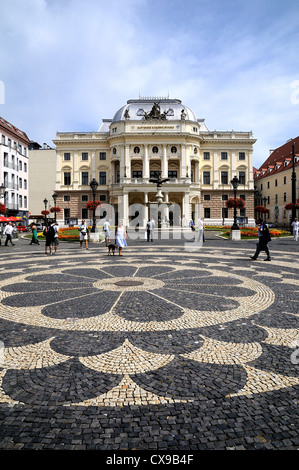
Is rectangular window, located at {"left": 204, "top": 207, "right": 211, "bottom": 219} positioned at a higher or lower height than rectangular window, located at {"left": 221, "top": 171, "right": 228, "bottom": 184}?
lower

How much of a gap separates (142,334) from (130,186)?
1884 inches

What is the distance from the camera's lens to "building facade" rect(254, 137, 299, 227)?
57.3m

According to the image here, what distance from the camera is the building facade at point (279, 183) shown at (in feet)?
188

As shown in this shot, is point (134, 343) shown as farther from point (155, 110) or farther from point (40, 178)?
point (40, 178)

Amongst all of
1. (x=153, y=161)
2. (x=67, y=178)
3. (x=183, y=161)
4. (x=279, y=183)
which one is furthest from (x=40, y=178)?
(x=279, y=183)

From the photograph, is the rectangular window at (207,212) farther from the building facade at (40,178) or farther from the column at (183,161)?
the building facade at (40,178)

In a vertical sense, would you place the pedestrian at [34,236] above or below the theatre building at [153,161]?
below

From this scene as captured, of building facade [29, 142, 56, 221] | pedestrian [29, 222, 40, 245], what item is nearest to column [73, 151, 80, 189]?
building facade [29, 142, 56, 221]

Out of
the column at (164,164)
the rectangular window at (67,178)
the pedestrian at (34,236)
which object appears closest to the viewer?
the pedestrian at (34,236)

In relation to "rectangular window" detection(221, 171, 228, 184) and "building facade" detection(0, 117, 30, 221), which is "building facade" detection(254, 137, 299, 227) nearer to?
"rectangular window" detection(221, 171, 228, 184)

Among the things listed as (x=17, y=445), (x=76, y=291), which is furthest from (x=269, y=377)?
(x=76, y=291)

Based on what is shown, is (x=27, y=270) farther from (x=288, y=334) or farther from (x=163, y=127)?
(x=163, y=127)

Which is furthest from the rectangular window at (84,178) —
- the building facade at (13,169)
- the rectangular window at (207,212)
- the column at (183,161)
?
the rectangular window at (207,212)

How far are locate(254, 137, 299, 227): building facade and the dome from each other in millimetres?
20224
